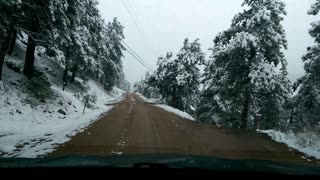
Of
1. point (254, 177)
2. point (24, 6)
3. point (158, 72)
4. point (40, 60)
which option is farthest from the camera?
A: point (158, 72)

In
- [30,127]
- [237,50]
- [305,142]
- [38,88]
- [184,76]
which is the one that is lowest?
[30,127]

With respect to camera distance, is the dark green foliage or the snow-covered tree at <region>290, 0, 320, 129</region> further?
the dark green foliage

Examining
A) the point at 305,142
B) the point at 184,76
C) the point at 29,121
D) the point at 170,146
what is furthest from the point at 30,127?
the point at 184,76

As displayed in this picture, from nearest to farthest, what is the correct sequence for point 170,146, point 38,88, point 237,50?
point 170,146, point 38,88, point 237,50

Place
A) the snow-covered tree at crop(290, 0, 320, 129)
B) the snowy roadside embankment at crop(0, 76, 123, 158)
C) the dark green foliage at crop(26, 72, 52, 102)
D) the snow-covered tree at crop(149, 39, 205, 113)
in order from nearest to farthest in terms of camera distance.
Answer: the snowy roadside embankment at crop(0, 76, 123, 158)
the snow-covered tree at crop(290, 0, 320, 129)
the dark green foliage at crop(26, 72, 52, 102)
the snow-covered tree at crop(149, 39, 205, 113)

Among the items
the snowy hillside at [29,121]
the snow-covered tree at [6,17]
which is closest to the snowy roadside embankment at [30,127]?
the snowy hillside at [29,121]

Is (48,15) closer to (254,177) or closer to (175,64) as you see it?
(254,177)

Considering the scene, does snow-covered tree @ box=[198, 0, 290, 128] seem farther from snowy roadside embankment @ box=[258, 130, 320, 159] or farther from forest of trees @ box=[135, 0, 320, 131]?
snowy roadside embankment @ box=[258, 130, 320, 159]

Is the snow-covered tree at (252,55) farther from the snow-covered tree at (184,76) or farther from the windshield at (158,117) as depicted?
the snow-covered tree at (184,76)

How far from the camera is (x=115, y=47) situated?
70.1 m

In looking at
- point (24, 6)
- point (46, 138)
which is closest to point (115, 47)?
point (24, 6)

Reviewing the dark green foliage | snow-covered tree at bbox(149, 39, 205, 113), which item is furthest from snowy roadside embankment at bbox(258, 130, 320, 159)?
snow-covered tree at bbox(149, 39, 205, 113)

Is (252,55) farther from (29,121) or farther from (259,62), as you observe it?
(29,121)

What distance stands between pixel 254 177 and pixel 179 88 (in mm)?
46625
